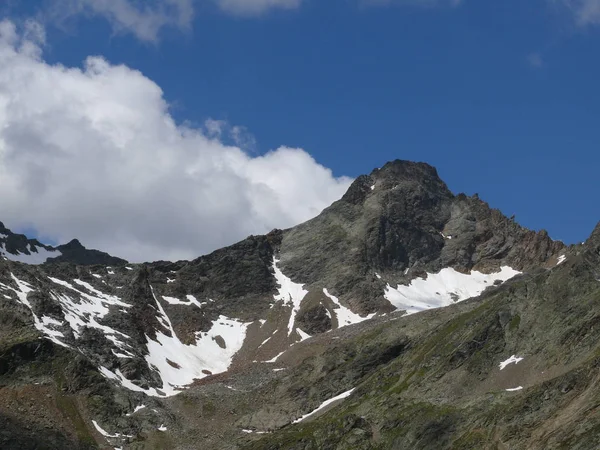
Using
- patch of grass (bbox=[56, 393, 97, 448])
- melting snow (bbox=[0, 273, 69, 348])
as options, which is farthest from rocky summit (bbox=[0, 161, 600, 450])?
melting snow (bbox=[0, 273, 69, 348])

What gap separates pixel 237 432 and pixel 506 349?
5389cm

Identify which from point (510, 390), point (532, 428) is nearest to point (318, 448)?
point (510, 390)

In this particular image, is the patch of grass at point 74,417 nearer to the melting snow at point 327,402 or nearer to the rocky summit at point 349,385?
the rocky summit at point 349,385

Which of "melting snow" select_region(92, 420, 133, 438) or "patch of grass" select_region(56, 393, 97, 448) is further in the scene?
"melting snow" select_region(92, 420, 133, 438)

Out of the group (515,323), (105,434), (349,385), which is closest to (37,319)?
(105,434)

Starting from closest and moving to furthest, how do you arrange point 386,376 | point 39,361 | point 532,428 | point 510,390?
point 532,428 → point 510,390 → point 386,376 → point 39,361

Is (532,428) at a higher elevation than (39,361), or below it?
below

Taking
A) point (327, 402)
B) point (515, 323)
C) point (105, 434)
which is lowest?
point (515, 323)

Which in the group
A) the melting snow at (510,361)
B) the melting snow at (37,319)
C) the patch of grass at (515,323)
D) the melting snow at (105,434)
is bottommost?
the melting snow at (510,361)

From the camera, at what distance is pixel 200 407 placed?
168 m

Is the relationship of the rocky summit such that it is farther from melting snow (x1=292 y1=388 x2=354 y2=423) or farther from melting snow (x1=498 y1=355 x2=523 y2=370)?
melting snow (x1=292 y1=388 x2=354 y2=423)

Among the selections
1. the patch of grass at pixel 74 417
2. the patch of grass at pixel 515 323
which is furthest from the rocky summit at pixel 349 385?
the patch of grass at pixel 74 417

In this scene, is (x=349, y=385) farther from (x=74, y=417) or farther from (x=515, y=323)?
(x=74, y=417)

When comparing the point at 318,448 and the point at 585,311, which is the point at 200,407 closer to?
Result: the point at 318,448
